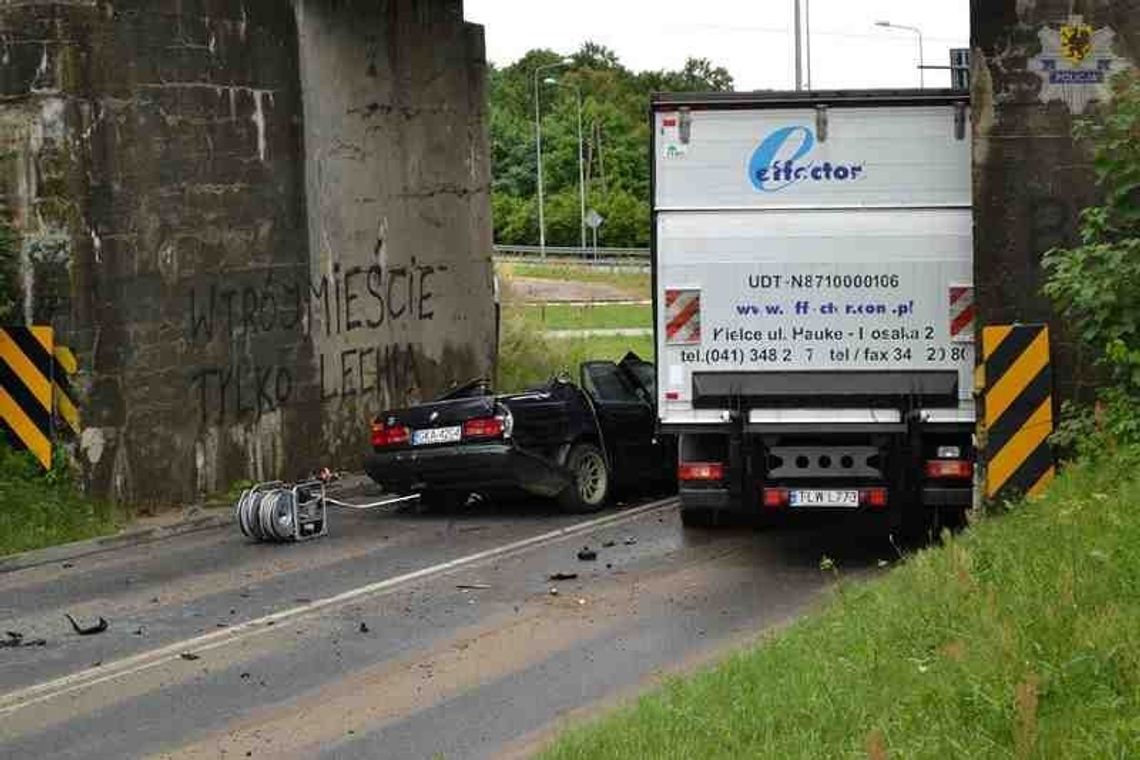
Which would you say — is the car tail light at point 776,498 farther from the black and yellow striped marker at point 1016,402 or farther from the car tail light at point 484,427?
the car tail light at point 484,427

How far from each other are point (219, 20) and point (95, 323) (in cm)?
327

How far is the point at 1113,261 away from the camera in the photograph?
32.5 ft

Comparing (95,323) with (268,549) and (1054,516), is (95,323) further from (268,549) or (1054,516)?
(1054,516)

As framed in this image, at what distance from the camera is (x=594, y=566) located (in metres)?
12.9

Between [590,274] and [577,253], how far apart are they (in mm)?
8200

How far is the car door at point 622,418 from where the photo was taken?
53.4 ft

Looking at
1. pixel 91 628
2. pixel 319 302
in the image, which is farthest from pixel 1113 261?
pixel 319 302

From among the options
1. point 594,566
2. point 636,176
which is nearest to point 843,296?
point 594,566

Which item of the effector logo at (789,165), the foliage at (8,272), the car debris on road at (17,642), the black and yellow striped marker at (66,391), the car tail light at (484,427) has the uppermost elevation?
the effector logo at (789,165)

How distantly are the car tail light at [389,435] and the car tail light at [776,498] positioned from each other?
4155 millimetres

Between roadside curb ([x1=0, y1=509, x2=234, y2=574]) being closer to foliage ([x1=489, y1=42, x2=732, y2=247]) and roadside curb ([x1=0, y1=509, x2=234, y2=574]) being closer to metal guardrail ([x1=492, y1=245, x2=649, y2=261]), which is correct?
metal guardrail ([x1=492, y1=245, x2=649, y2=261])

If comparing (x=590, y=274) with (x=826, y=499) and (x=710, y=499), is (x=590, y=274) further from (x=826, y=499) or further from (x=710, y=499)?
(x=826, y=499)

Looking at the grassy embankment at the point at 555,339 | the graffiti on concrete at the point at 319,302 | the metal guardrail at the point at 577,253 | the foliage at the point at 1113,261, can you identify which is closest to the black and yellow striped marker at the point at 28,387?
the graffiti on concrete at the point at 319,302

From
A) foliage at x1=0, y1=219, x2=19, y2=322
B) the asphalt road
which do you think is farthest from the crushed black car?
foliage at x1=0, y1=219, x2=19, y2=322
